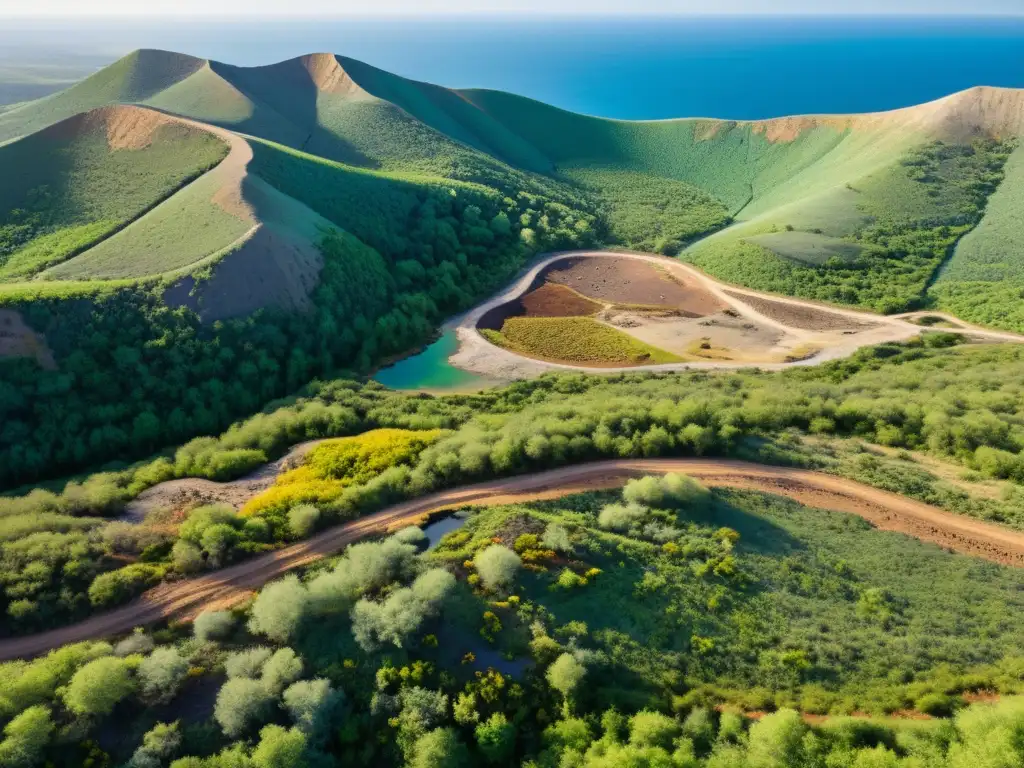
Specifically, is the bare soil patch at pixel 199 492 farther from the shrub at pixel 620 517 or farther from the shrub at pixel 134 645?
the shrub at pixel 620 517

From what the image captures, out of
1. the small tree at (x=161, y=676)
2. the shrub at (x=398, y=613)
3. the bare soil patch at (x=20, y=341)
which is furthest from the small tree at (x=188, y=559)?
the bare soil patch at (x=20, y=341)

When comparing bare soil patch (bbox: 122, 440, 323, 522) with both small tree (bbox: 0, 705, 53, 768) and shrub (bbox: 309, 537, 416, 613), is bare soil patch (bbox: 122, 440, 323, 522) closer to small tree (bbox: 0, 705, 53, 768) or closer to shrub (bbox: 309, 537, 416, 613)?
shrub (bbox: 309, 537, 416, 613)

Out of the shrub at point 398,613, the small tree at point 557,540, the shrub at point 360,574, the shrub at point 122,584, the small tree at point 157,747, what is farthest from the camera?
the small tree at point 557,540

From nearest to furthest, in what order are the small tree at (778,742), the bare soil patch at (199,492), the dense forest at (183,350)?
the small tree at (778,742) < the bare soil patch at (199,492) < the dense forest at (183,350)

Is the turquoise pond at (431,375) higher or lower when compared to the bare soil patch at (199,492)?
higher

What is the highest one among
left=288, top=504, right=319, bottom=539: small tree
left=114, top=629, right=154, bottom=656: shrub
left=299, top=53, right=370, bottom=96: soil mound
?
left=299, top=53, right=370, bottom=96: soil mound

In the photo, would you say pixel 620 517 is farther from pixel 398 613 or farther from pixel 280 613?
pixel 280 613

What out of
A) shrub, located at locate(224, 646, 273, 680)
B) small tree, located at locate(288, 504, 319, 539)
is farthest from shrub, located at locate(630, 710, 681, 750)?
small tree, located at locate(288, 504, 319, 539)
